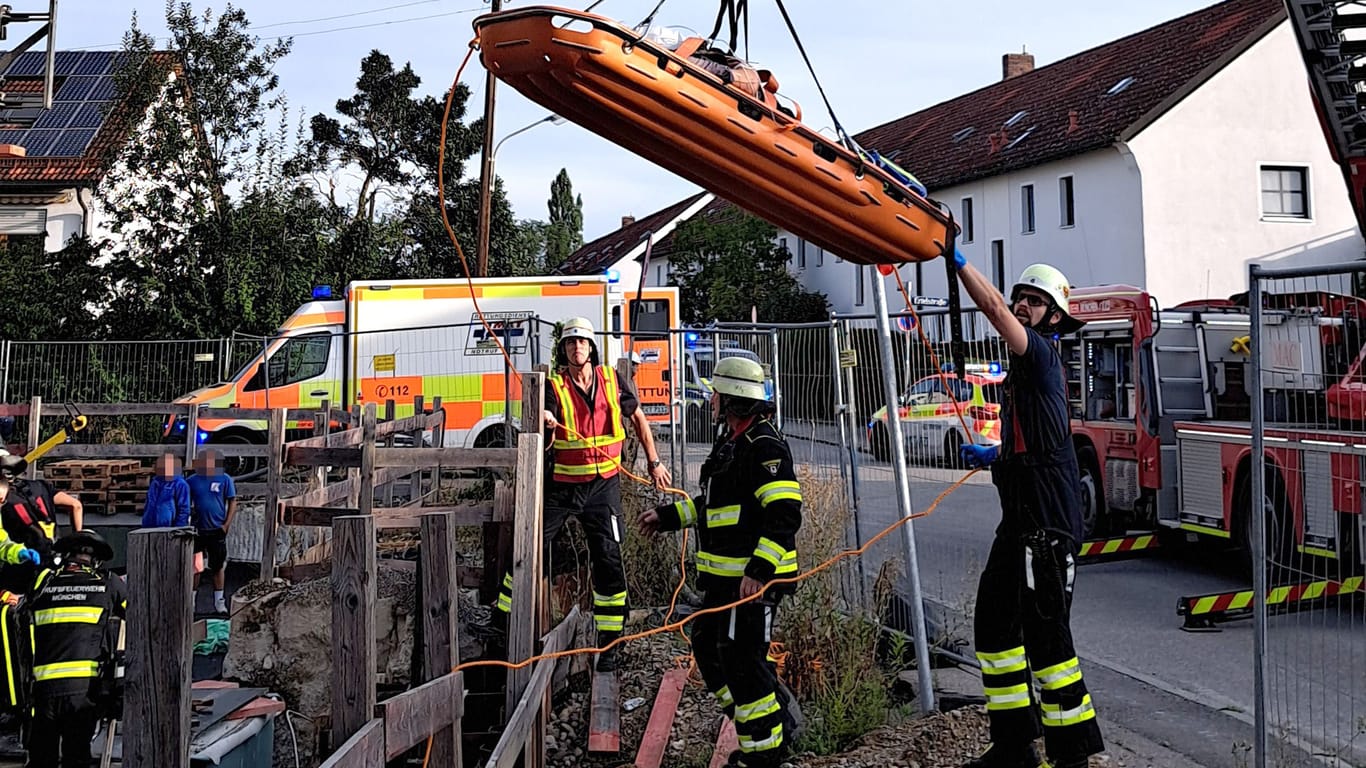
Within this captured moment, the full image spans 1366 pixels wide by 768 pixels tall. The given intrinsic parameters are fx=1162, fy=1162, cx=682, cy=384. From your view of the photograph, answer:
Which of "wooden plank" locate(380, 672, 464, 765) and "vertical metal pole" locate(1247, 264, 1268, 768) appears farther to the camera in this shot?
"vertical metal pole" locate(1247, 264, 1268, 768)

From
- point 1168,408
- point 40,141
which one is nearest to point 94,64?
point 40,141

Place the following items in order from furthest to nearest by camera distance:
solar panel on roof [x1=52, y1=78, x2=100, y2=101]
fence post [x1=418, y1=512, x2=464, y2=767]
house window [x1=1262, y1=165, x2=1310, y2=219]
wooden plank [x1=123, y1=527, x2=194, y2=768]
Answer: solar panel on roof [x1=52, y1=78, x2=100, y2=101]
house window [x1=1262, y1=165, x2=1310, y2=219]
fence post [x1=418, y1=512, x2=464, y2=767]
wooden plank [x1=123, y1=527, x2=194, y2=768]

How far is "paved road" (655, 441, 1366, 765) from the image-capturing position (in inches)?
199

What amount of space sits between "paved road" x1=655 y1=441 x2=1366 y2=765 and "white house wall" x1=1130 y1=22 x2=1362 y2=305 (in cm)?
1550

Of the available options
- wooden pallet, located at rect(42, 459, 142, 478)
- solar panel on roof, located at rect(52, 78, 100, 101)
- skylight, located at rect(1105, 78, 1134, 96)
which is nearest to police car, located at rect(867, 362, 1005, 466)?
wooden pallet, located at rect(42, 459, 142, 478)

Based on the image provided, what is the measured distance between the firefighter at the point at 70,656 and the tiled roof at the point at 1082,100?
23898 mm

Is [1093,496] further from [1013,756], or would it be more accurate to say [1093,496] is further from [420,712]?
[420,712]

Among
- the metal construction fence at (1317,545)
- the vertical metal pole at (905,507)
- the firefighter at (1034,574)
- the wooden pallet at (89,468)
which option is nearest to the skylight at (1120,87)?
the wooden pallet at (89,468)

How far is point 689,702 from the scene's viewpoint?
6.32m

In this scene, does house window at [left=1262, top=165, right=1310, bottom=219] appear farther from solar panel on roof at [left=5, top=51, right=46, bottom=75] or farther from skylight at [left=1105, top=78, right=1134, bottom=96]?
solar panel on roof at [left=5, top=51, right=46, bottom=75]

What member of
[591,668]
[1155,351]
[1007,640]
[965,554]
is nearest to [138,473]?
[591,668]

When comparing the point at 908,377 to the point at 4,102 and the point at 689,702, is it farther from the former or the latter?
the point at 4,102

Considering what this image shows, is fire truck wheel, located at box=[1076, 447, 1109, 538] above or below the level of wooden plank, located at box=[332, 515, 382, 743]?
below

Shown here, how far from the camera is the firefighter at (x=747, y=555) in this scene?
4.89 metres
